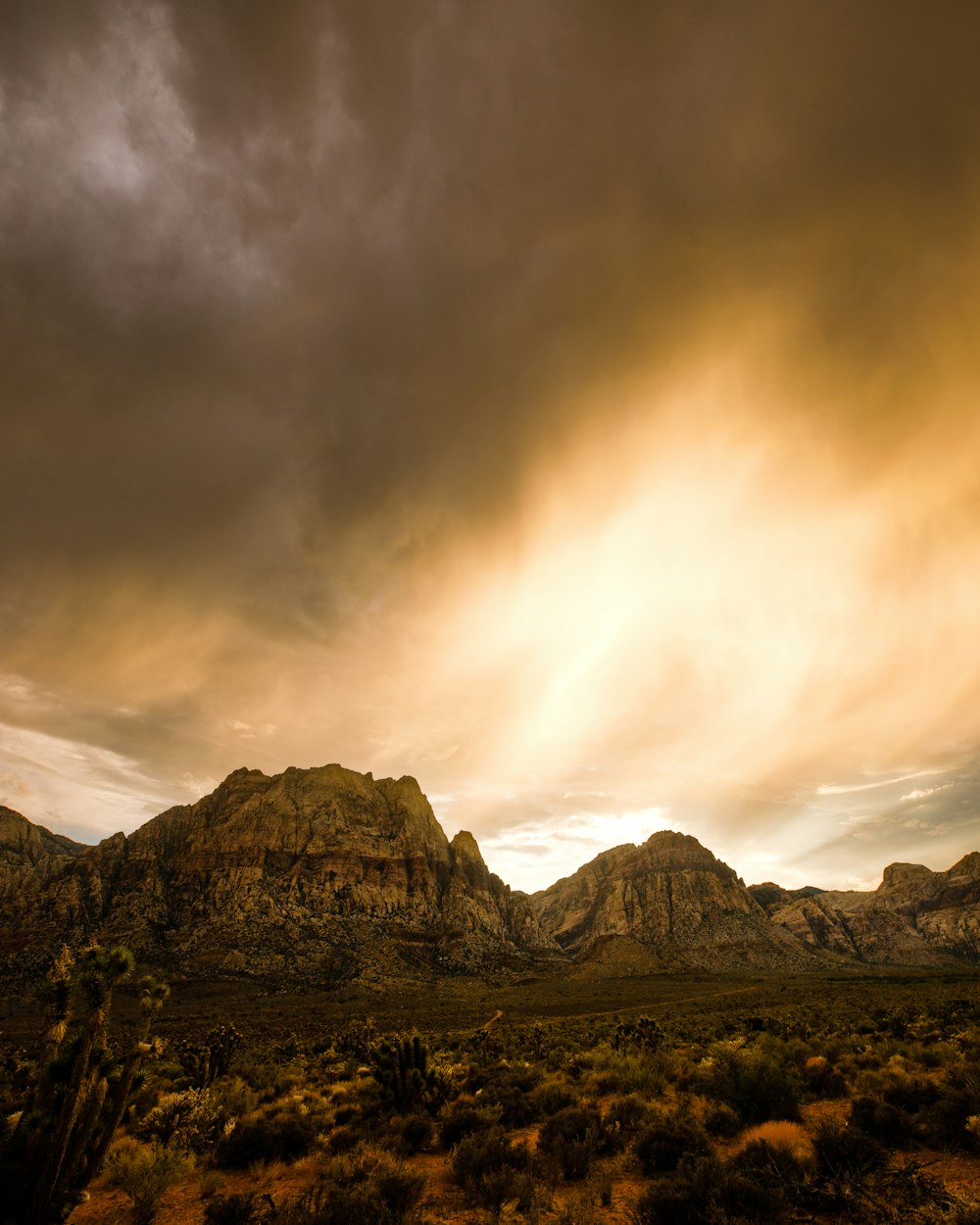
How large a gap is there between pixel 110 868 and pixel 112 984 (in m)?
132

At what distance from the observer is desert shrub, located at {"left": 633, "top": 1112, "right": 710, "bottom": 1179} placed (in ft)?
30.2

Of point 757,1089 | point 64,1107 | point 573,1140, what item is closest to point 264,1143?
point 64,1107

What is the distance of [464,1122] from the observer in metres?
12.5

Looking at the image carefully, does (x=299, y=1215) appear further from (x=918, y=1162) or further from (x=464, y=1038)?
(x=464, y=1038)

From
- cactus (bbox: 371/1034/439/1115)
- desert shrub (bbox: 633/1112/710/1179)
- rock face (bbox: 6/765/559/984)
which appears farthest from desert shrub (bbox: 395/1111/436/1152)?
rock face (bbox: 6/765/559/984)

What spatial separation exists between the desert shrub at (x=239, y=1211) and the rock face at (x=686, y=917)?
437 ft

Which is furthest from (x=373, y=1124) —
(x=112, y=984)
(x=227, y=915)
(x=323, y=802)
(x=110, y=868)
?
(x=323, y=802)

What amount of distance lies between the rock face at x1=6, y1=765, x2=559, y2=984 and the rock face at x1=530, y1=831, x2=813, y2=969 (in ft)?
91.6

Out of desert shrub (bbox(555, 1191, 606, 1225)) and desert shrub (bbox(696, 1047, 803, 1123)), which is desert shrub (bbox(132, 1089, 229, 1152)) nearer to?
desert shrub (bbox(555, 1191, 606, 1225))

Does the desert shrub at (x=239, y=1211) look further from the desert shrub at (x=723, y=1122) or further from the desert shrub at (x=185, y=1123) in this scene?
the desert shrub at (x=723, y=1122)

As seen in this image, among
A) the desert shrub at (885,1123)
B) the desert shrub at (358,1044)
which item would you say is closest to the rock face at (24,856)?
the desert shrub at (358,1044)

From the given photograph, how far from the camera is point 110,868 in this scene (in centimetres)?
11119

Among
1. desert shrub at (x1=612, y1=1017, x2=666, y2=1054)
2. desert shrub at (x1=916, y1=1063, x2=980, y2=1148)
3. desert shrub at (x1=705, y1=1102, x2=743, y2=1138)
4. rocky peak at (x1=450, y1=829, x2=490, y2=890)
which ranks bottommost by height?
desert shrub at (x1=612, y1=1017, x2=666, y2=1054)

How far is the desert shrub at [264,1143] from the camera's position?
11.6 metres
